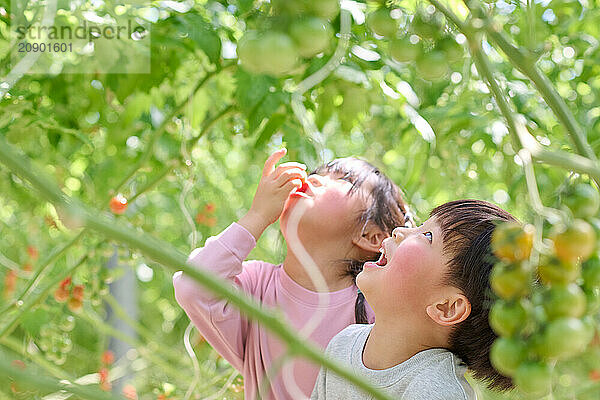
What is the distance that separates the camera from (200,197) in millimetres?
2424

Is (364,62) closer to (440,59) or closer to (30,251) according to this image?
(440,59)

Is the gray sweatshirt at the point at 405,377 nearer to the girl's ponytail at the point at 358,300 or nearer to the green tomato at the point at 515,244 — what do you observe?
the girl's ponytail at the point at 358,300

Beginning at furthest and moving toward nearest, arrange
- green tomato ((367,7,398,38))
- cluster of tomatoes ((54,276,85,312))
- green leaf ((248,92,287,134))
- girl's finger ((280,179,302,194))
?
1. cluster of tomatoes ((54,276,85,312))
2. green leaf ((248,92,287,134))
3. girl's finger ((280,179,302,194))
4. green tomato ((367,7,398,38))

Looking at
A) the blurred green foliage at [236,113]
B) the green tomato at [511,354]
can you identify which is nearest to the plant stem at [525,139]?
the green tomato at [511,354]

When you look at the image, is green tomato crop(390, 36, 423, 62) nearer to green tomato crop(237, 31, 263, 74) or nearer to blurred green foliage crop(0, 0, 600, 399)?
green tomato crop(237, 31, 263, 74)

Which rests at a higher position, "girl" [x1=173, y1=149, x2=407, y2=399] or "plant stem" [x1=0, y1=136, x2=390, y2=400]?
"plant stem" [x1=0, y1=136, x2=390, y2=400]

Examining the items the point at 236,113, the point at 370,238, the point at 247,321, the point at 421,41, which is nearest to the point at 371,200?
the point at 370,238

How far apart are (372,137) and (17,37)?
893 mm

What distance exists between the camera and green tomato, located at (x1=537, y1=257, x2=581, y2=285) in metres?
0.45

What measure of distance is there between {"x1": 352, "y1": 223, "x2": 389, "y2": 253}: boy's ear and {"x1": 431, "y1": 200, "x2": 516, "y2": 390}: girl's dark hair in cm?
19

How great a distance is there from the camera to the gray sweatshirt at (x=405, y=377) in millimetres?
984

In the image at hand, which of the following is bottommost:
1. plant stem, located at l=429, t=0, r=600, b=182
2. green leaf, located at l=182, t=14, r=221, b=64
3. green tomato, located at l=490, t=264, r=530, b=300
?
green leaf, located at l=182, t=14, r=221, b=64

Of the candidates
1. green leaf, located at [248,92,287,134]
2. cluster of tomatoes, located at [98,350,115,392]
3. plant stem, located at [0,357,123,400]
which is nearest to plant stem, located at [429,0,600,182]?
plant stem, located at [0,357,123,400]

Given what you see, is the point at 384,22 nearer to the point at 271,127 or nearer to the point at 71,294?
the point at 271,127
